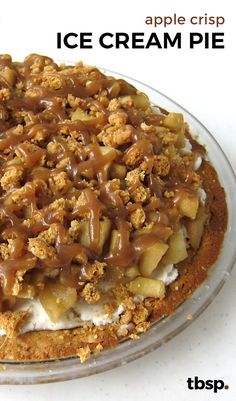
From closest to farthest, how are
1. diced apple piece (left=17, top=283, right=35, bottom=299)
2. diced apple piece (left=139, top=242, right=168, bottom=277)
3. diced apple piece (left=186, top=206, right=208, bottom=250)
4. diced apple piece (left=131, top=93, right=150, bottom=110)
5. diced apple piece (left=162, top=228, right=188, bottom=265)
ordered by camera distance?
diced apple piece (left=17, top=283, right=35, bottom=299)
diced apple piece (left=139, top=242, right=168, bottom=277)
diced apple piece (left=162, top=228, right=188, bottom=265)
diced apple piece (left=186, top=206, right=208, bottom=250)
diced apple piece (left=131, top=93, right=150, bottom=110)

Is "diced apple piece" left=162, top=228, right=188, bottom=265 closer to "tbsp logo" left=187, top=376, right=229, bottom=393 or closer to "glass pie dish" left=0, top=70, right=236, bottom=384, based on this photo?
"glass pie dish" left=0, top=70, right=236, bottom=384

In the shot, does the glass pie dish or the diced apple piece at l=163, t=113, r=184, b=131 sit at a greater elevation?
the diced apple piece at l=163, t=113, r=184, b=131

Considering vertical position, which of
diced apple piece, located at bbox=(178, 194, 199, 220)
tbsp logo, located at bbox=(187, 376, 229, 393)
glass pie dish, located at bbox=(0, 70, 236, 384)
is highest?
diced apple piece, located at bbox=(178, 194, 199, 220)

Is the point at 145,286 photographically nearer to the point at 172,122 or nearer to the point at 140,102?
the point at 172,122

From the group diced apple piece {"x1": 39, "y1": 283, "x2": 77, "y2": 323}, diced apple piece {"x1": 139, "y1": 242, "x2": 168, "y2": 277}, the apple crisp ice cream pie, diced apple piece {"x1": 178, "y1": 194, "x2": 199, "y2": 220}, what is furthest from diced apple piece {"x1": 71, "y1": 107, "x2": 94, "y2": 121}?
diced apple piece {"x1": 39, "y1": 283, "x2": 77, "y2": 323}

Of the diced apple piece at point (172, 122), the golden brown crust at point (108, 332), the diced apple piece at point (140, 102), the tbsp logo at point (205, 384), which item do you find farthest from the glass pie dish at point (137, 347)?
the diced apple piece at point (140, 102)

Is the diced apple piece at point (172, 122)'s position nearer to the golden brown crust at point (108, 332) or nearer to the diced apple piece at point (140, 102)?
the diced apple piece at point (140, 102)

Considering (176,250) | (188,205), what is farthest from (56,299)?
(188,205)
